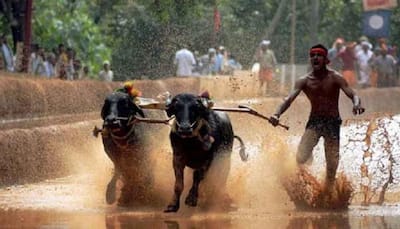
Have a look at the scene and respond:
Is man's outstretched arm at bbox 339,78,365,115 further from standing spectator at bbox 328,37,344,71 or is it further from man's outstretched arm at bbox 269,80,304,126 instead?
standing spectator at bbox 328,37,344,71

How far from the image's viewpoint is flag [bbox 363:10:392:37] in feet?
125

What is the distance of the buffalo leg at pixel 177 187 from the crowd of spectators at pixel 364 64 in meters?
21.9

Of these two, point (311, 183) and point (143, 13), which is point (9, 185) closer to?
point (311, 183)

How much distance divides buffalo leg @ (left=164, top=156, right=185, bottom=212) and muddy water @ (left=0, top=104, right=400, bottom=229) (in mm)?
99

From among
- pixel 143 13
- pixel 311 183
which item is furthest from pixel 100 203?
pixel 143 13

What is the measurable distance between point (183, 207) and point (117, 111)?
1275 mm

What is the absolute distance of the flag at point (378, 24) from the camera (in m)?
38.2

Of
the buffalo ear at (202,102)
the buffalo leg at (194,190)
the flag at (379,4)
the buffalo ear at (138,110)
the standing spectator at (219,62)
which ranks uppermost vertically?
the flag at (379,4)

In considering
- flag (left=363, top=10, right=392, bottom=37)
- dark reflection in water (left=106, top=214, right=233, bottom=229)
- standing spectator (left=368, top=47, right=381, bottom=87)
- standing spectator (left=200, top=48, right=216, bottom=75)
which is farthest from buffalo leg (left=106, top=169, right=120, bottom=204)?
flag (left=363, top=10, right=392, bottom=37)

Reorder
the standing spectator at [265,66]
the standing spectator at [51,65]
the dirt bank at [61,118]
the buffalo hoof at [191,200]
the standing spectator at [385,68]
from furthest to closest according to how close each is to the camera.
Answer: the standing spectator at [385,68]
the standing spectator at [265,66]
the standing spectator at [51,65]
the dirt bank at [61,118]
the buffalo hoof at [191,200]

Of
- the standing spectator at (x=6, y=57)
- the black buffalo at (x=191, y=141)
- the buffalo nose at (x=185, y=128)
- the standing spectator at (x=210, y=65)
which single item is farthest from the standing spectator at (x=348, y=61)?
the buffalo nose at (x=185, y=128)

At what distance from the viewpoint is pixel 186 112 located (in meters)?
12.3

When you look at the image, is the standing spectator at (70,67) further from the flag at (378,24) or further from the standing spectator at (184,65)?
the flag at (378,24)

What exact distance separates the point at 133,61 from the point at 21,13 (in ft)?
31.3
